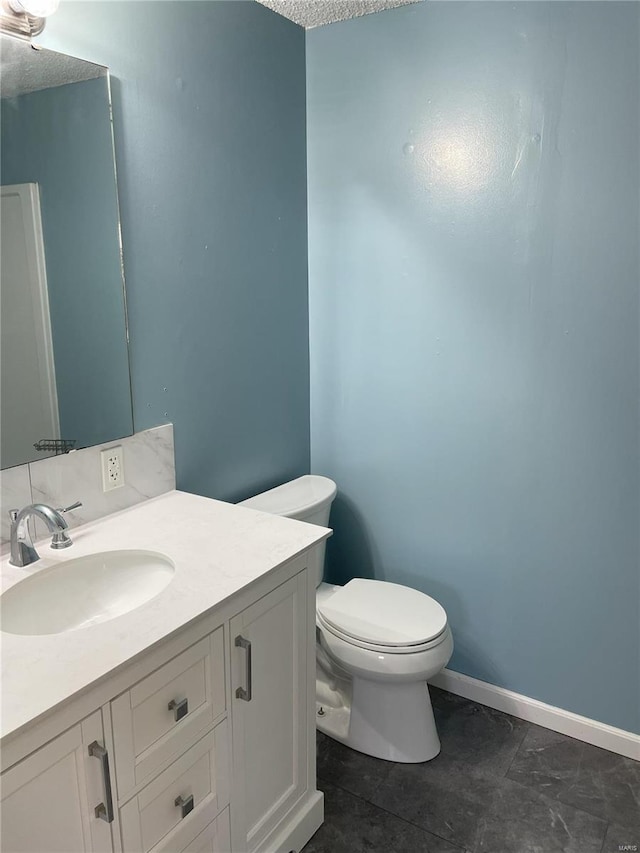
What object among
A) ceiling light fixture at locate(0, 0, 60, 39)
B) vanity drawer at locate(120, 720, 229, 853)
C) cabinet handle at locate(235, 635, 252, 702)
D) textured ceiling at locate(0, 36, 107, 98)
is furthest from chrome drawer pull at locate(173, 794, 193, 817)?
ceiling light fixture at locate(0, 0, 60, 39)

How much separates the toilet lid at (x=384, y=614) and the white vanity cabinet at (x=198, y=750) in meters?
0.32

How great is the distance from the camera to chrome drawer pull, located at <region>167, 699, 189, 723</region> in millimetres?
1251

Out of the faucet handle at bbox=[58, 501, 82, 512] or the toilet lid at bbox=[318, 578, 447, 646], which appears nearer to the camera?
the faucet handle at bbox=[58, 501, 82, 512]

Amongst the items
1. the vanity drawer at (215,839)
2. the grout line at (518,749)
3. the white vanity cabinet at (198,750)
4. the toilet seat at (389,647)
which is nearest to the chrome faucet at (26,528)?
the white vanity cabinet at (198,750)

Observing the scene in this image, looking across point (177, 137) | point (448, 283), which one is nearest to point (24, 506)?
point (177, 137)

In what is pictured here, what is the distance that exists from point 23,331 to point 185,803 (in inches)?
41.9

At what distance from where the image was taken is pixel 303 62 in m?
2.32

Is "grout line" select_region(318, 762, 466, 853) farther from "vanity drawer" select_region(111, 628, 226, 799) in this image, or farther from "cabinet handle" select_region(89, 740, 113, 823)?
"cabinet handle" select_region(89, 740, 113, 823)

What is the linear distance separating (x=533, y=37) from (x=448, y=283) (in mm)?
718

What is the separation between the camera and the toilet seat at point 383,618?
1.94 meters

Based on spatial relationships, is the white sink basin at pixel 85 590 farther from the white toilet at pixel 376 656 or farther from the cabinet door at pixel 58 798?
the white toilet at pixel 376 656

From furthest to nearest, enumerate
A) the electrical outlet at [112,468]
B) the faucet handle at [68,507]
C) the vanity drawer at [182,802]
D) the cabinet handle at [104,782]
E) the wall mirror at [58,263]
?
the electrical outlet at [112,468] → the faucet handle at [68,507] → the wall mirror at [58,263] → the vanity drawer at [182,802] → the cabinet handle at [104,782]

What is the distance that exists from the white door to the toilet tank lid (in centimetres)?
77

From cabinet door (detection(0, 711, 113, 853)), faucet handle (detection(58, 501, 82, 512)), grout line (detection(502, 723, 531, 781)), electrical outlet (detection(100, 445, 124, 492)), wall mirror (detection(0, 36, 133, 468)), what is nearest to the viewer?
cabinet door (detection(0, 711, 113, 853))
